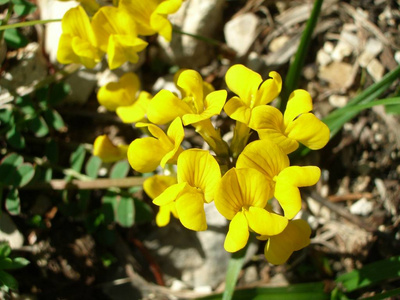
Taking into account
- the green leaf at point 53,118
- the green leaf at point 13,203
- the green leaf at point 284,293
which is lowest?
the green leaf at point 284,293

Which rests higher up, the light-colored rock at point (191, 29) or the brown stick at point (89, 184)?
the light-colored rock at point (191, 29)

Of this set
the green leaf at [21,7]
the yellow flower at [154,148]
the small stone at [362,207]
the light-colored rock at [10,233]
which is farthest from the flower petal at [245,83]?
the light-colored rock at [10,233]

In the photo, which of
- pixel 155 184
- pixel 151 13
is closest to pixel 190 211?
pixel 155 184

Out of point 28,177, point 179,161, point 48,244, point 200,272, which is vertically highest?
point 179,161

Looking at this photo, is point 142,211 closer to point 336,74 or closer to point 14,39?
point 14,39

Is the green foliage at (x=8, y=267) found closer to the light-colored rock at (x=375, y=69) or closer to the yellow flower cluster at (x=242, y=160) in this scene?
the yellow flower cluster at (x=242, y=160)

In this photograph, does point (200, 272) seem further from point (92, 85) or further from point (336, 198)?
point (92, 85)

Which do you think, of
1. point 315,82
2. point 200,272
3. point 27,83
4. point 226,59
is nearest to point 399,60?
point 315,82
